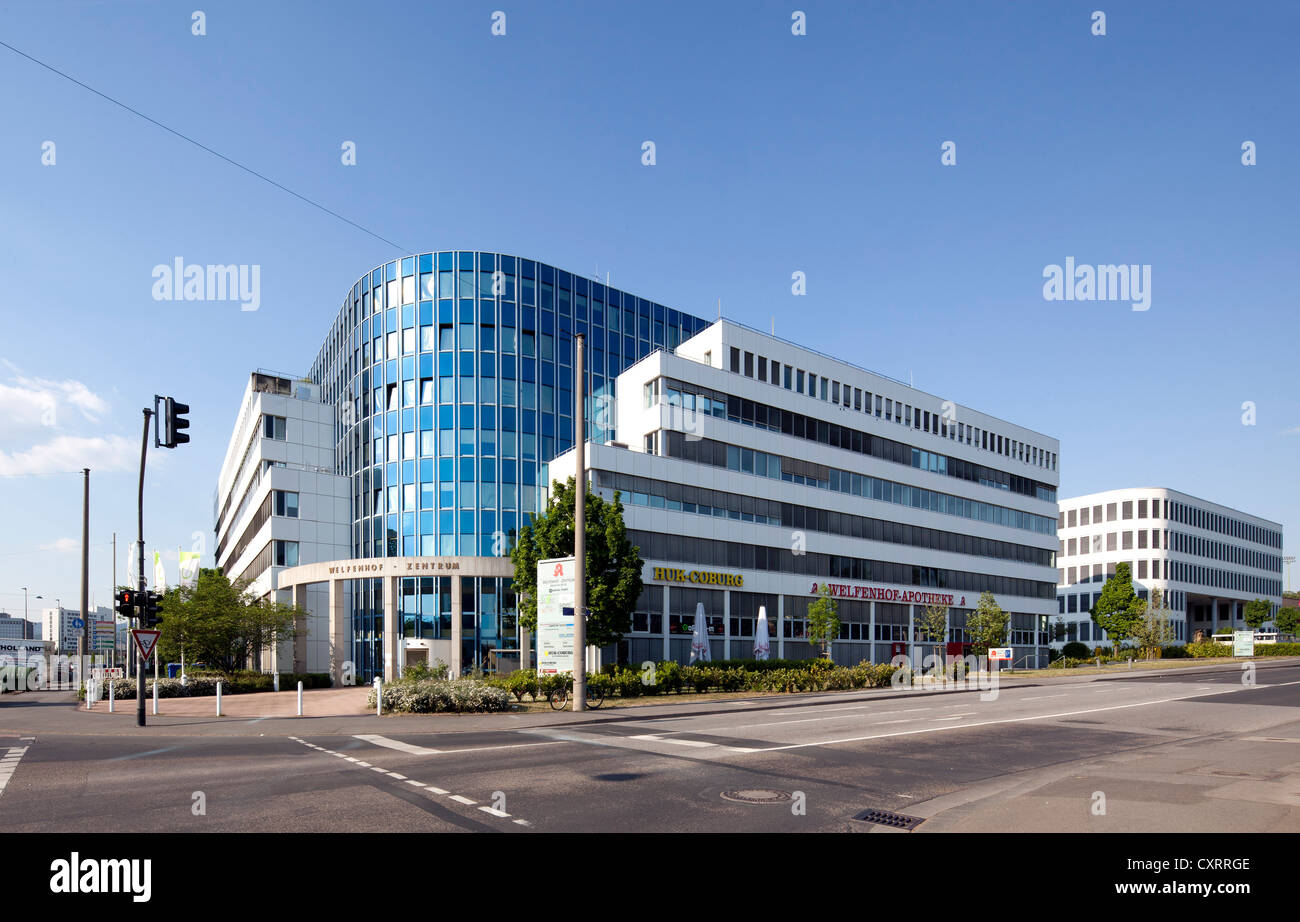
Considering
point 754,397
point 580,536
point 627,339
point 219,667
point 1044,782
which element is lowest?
point 219,667

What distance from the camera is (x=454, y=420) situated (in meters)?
52.4

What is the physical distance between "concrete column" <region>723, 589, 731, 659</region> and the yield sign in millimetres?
29274

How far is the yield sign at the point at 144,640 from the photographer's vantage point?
23562 mm

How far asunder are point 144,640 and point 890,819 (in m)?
22.0

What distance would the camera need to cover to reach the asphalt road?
980 cm

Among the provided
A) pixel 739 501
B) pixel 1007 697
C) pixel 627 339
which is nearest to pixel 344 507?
pixel 627 339

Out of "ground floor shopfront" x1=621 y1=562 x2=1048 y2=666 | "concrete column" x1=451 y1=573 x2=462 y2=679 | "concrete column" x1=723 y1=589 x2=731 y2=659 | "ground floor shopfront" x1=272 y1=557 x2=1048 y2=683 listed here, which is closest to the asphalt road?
"ground floor shopfront" x1=621 y1=562 x2=1048 y2=666

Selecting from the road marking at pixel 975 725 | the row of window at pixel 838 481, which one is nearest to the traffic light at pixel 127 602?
the road marking at pixel 975 725

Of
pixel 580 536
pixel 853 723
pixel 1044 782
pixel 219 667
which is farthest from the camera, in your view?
pixel 219 667

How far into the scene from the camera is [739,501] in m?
48.7

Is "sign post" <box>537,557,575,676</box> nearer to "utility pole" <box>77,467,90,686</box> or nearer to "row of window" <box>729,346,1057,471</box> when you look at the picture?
"row of window" <box>729,346,1057,471</box>
